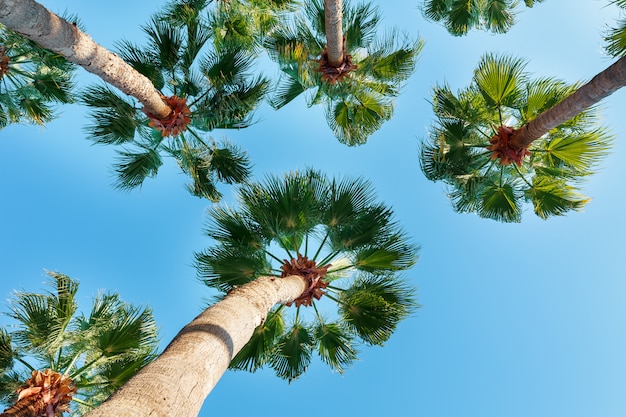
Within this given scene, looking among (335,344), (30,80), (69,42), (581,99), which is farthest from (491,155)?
(30,80)

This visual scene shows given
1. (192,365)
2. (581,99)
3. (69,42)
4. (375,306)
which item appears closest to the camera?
(192,365)

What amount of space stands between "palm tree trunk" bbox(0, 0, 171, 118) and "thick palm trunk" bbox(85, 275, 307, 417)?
320 centimetres

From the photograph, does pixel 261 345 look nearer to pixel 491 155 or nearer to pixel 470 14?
pixel 491 155

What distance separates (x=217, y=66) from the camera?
27.9ft

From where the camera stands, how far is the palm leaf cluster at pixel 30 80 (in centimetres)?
858

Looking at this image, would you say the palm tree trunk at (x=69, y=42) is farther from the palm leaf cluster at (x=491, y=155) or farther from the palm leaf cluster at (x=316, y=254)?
the palm leaf cluster at (x=491, y=155)

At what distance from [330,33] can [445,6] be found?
15.9 ft

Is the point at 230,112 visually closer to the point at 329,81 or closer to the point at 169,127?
the point at 169,127

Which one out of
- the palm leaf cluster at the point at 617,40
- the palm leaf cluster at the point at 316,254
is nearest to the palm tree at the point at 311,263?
the palm leaf cluster at the point at 316,254

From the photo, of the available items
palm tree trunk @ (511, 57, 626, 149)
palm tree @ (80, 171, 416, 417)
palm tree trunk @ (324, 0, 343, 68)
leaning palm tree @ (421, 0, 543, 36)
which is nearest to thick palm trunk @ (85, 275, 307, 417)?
palm tree @ (80, 171, 416, 417)

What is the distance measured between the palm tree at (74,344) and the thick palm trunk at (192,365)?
326cm

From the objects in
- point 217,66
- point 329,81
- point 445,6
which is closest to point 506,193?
point 329,81

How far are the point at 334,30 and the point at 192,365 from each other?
5968mm

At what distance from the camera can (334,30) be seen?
7.55 metres
